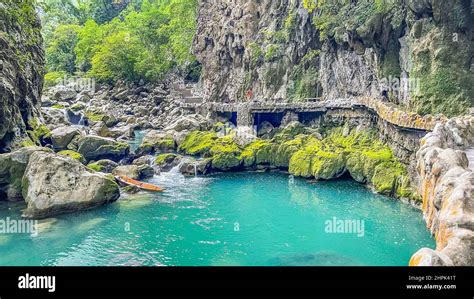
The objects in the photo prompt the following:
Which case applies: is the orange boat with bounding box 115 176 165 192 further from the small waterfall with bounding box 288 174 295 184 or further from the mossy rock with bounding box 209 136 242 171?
the small waterfall with bounding box 288 174 295 184

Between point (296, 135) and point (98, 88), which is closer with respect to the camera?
point (296, 135)

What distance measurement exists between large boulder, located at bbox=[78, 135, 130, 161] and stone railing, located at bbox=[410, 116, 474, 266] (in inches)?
1113

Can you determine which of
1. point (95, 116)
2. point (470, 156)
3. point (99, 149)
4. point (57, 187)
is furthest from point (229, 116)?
point (470, 156)

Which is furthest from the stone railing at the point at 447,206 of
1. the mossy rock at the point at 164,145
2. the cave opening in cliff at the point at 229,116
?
the cave opening in cliff at the point at 229,116

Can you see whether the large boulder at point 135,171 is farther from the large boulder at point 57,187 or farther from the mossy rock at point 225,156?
the large boulder at point 57,187

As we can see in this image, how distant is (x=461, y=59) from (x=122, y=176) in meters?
25.6

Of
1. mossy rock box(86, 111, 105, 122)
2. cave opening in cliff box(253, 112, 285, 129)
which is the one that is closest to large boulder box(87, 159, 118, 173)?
cave opening in cliff box(253, 112, 285, 129)

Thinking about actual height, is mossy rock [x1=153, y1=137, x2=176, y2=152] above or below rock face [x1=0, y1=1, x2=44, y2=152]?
below

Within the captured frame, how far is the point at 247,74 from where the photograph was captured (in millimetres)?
60500

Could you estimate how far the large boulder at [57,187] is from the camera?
22.6 meters

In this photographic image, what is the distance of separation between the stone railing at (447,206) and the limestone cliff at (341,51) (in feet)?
57.0

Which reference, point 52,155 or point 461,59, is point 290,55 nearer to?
point 461,59

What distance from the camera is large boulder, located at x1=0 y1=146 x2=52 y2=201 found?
25.3 meters

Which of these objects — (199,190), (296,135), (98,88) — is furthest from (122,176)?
(98,88)
